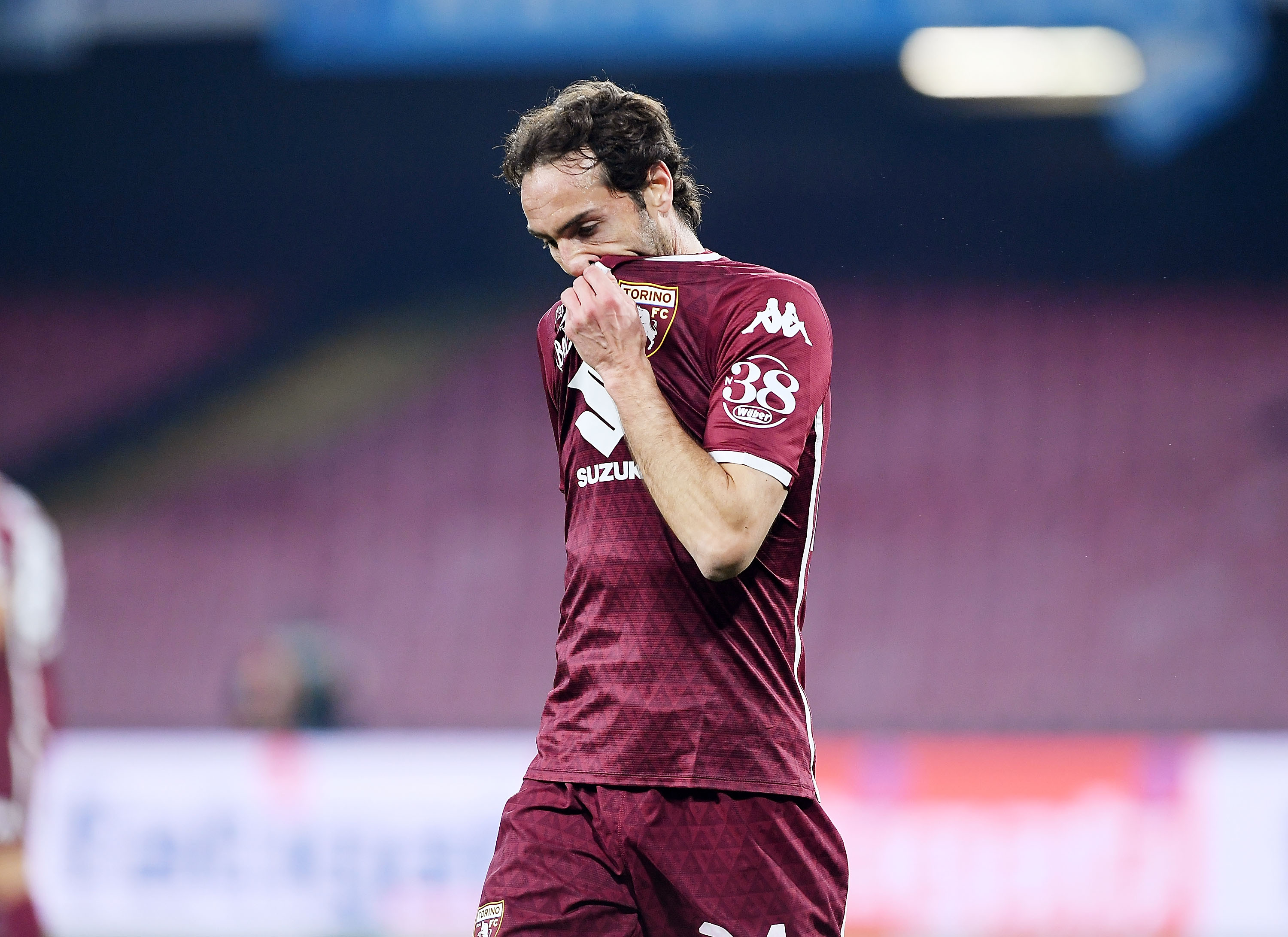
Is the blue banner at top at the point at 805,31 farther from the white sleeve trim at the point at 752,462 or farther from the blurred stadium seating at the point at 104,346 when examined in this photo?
the white sleeve trim at the point at 752,462

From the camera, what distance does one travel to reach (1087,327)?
25.0 feet

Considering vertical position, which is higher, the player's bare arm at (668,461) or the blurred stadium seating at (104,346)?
the blurred stadium seating at (104,346)

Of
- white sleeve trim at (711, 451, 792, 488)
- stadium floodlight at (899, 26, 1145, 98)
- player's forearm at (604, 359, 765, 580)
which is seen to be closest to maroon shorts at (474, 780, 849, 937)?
player's forearm at (604, 359, 765, 580)

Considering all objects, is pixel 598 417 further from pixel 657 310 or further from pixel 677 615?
pixel 677 615

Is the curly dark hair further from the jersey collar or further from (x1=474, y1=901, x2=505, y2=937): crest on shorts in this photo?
(x1=474, y1=901, x2=505, y2=937): crest on shorts

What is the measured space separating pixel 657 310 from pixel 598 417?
167mm

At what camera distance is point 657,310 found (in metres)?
1.98

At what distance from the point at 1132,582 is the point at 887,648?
126 centimetres

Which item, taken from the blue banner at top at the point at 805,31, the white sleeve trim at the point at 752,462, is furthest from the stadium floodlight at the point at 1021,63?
the white sleeve trim at the point at 752,462

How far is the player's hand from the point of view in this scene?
190 cm

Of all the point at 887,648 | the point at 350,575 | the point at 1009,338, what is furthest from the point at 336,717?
the point at 1009,338

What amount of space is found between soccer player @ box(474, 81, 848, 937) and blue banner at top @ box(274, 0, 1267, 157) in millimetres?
5370

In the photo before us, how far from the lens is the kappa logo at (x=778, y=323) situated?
6.30 ft

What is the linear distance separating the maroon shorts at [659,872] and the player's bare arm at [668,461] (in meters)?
0.32
